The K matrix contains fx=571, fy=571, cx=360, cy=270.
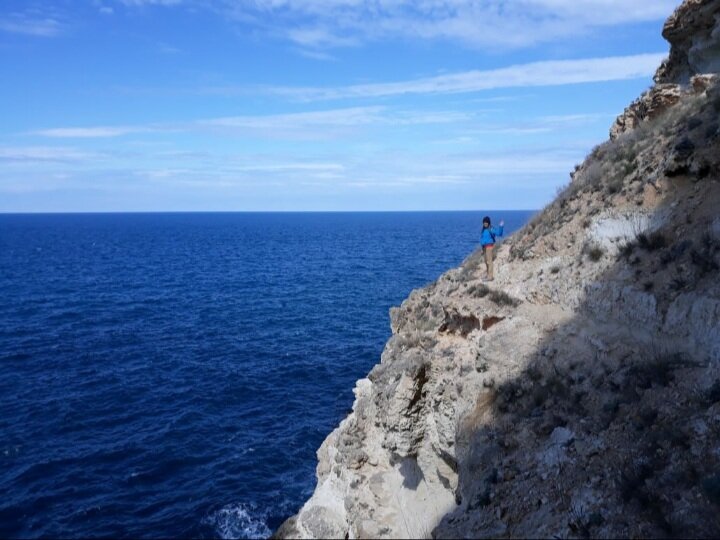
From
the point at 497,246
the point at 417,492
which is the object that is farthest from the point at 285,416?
the point at 417,492

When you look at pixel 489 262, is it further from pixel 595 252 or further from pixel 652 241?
pixel 652 241

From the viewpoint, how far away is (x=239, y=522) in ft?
76.7

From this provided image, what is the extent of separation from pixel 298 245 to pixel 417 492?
111m

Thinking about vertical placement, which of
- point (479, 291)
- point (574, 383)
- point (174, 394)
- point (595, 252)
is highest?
point (595, 252)

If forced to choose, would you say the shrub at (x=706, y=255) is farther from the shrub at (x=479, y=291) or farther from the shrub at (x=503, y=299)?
the shrub at (x=479, y=291)

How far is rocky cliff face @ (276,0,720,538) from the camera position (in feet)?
32.8

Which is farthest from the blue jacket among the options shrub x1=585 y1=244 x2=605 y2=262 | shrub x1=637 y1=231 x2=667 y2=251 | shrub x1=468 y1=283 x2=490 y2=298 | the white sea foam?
the white sea foam

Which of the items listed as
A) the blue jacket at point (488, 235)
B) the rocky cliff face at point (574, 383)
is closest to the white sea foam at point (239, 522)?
the rocky cliff face at point (574, 383)

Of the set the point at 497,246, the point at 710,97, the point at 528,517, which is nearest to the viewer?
the point at 528,517

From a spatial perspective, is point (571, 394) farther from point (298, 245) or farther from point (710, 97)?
point (298, 245)

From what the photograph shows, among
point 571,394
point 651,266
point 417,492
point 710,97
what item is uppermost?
point 710,97

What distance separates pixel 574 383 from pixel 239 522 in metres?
16.2

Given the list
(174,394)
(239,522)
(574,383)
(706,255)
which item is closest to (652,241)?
(706,255)

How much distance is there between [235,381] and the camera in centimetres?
3691
